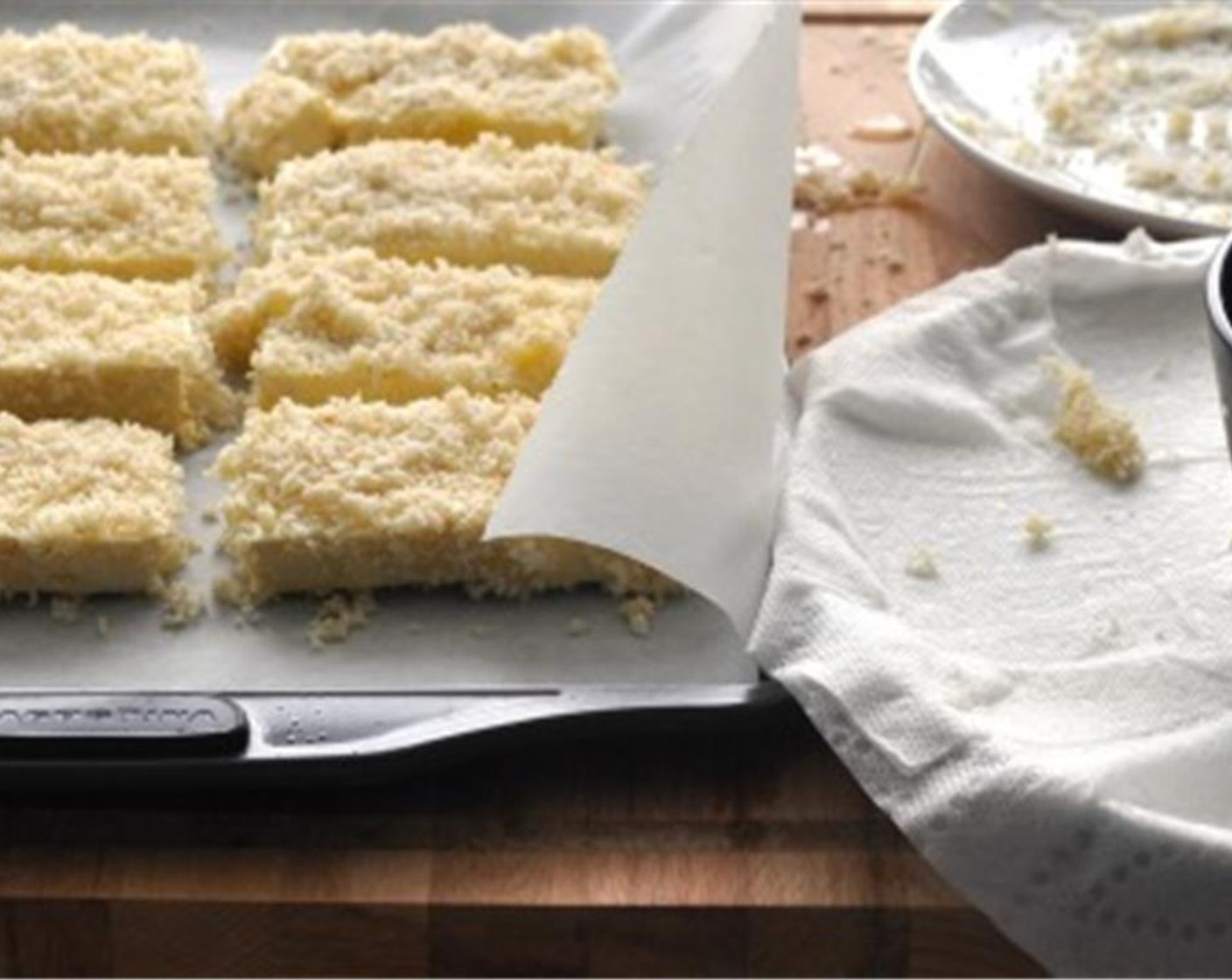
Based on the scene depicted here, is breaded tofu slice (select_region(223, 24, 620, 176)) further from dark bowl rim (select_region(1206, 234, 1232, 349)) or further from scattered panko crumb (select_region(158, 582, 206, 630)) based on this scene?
dark bowl rim (select_region(1206, 234, 1232, 349))

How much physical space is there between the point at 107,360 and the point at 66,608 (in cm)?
24

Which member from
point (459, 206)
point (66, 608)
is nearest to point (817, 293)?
point (459, 206)

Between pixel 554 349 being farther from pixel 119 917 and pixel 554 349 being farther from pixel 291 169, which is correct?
pixel 119 917

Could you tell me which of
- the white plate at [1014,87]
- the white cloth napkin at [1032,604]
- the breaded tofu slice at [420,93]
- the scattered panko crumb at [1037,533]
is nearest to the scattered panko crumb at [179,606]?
the white cloth napkin at [1032,604]

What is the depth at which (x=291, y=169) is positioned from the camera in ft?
7.82

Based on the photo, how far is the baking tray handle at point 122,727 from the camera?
1.71 meters

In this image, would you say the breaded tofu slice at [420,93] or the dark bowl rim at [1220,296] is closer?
the dark bowl rim at [1220,296]

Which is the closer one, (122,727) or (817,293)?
(122,727)

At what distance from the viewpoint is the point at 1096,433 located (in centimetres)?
201

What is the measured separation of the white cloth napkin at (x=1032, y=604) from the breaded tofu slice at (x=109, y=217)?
51 cm

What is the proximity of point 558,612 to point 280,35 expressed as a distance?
3.17 ft

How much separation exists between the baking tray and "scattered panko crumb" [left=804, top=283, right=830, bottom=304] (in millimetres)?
262

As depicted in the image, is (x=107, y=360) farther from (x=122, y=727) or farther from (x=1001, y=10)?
(x=1001, y=10)

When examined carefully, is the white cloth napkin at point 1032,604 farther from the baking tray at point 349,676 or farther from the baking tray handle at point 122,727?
the baking tray handle at point 122,727
